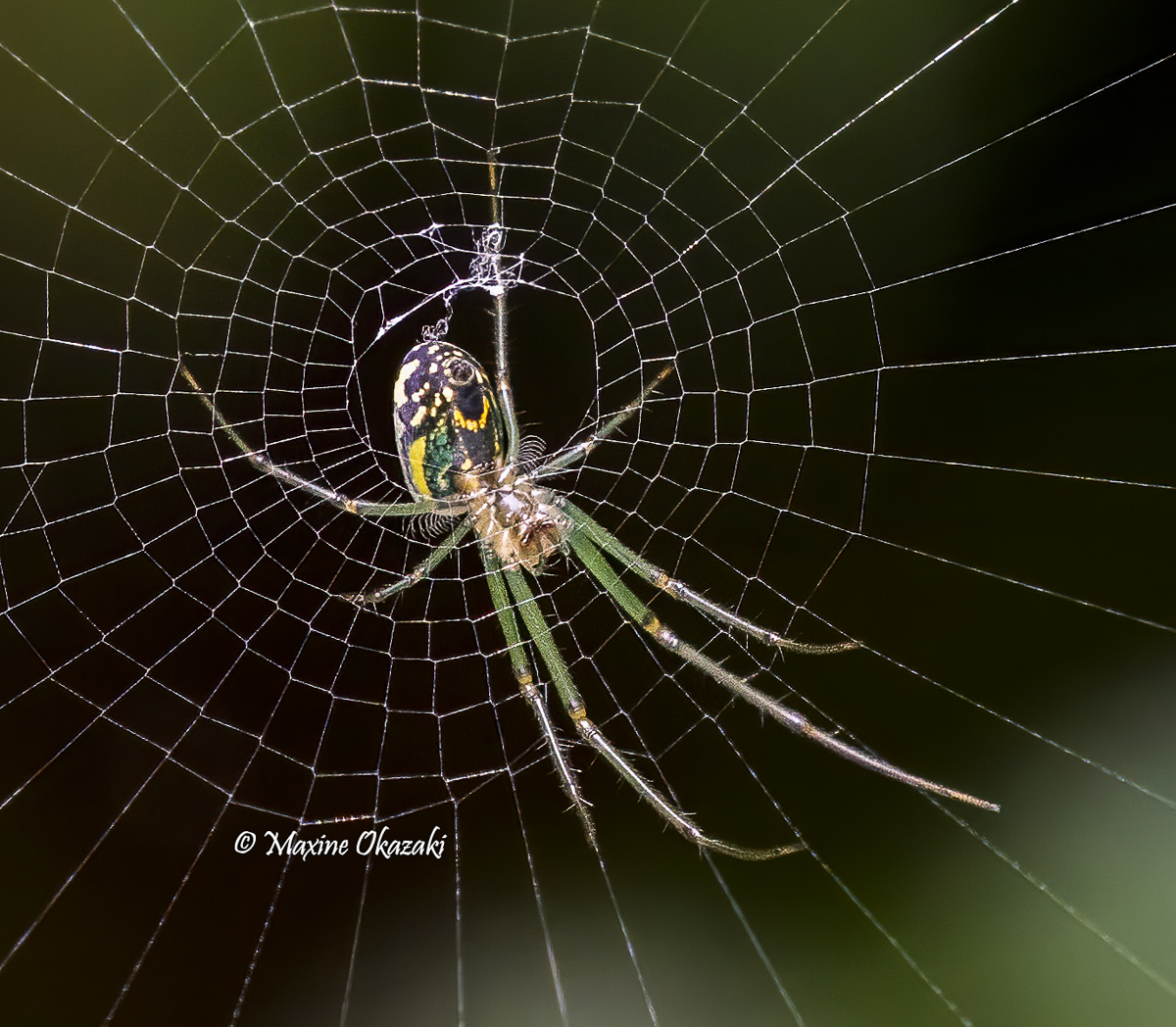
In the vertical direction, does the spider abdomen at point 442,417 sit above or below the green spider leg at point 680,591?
above

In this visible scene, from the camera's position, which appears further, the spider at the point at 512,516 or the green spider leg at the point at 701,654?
the spider at the point at 512,516

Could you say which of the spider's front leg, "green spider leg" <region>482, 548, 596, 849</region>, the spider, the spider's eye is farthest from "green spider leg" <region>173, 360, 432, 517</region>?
the spider's eye

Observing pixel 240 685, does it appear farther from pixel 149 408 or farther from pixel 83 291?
pixel 83 291

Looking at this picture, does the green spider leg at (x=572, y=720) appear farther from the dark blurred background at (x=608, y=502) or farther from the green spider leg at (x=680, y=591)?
the green spider leg at (x=680, y=591)

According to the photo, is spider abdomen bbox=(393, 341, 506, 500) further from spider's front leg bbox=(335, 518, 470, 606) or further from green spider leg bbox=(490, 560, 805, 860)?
green spider leg bbox=(490, 560, 805, 860)

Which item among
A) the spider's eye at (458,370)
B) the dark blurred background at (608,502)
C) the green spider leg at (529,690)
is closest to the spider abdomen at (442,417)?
the spider's eye at (458,370)

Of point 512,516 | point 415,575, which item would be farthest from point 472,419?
point 415,575

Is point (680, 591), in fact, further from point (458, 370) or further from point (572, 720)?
point (458, 370)

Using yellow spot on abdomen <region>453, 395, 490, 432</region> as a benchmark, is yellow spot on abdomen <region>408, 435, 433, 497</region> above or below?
below
